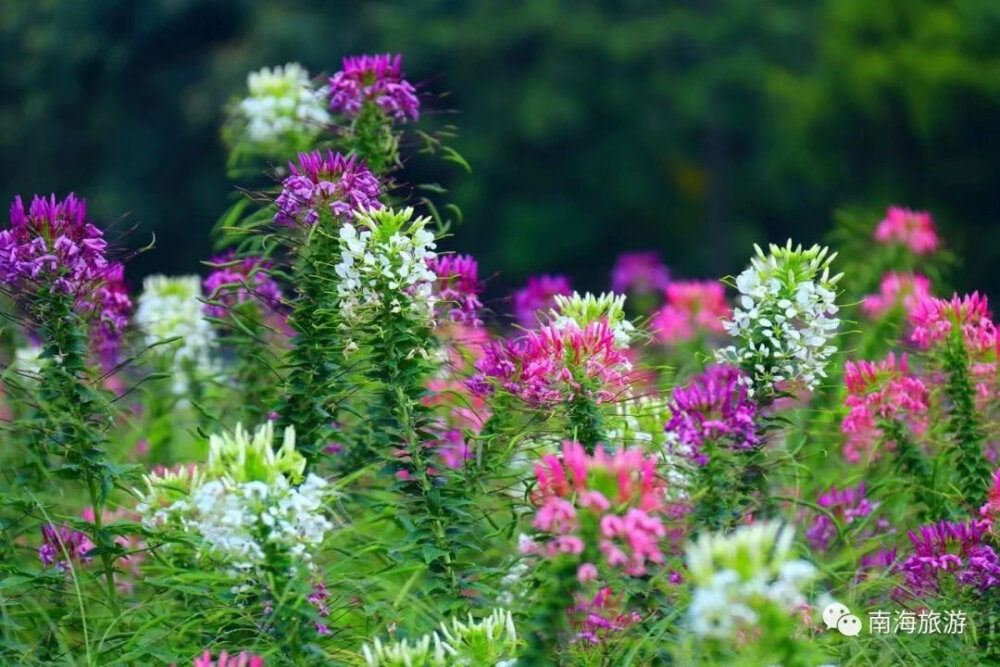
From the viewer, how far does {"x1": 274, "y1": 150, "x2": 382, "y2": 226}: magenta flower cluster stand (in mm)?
3670

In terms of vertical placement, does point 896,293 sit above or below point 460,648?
above

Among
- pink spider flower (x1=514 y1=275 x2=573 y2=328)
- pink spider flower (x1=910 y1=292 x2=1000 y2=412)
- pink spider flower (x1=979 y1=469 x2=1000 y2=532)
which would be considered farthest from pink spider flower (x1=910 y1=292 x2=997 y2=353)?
pink spider flower (x1=514 y1=275 x2=573 y2=328)

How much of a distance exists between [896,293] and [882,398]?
1.74 meters

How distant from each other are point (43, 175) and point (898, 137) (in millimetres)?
13790

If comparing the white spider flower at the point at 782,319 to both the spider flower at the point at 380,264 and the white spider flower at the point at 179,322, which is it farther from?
the white spider flower at the point at 179,322

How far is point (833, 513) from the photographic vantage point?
4.51 m

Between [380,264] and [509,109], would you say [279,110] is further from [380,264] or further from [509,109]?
[509,109]

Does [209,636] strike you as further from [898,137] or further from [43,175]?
[43,175]

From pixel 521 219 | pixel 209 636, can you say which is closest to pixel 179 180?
pixel 521 219

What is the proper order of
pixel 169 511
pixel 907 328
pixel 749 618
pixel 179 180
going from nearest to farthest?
pixel 749 618 → pixel 169 511 → pixel 907 328 → pixel 179 180

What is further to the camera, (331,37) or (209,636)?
(331,37)

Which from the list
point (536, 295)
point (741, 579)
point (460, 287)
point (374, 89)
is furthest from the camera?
point (536, 295)

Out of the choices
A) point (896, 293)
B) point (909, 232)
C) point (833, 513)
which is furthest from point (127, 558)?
point (909, 232)

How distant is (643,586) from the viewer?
3.29 m
